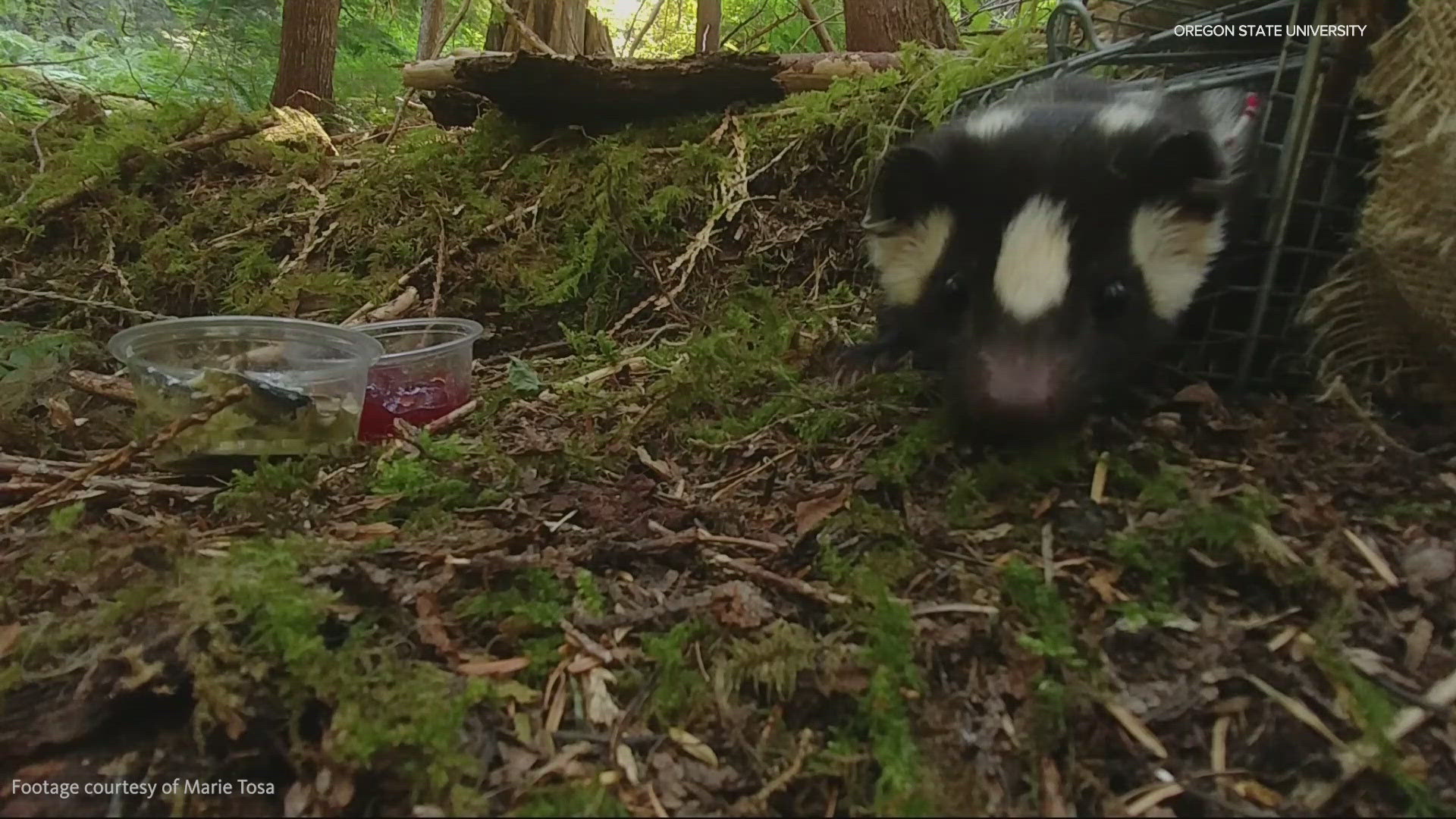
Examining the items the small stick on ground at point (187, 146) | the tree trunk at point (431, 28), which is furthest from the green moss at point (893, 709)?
the tree trunk at point (431, 28)

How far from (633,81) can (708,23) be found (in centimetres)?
400

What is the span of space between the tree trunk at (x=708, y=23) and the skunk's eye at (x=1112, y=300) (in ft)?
21.3

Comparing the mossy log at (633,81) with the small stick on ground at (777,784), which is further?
the mossy log at (633,81)

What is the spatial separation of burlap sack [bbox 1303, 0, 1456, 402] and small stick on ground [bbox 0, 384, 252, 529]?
3068 millimetres

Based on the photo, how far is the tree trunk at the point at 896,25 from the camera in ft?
19.9

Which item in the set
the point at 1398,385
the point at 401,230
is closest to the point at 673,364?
the point at 401,230

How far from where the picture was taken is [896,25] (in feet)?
19.9

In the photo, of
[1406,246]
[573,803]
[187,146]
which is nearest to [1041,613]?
[573,803]

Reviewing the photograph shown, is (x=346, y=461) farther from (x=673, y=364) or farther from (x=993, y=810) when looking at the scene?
(x=993, y=810)

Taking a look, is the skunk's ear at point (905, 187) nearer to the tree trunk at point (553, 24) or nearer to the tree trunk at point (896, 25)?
the tree trunk at point (896, 25)

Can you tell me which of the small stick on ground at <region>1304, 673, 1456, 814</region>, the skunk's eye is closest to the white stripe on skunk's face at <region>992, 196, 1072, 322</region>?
the skunk's eye

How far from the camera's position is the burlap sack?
8.30 feet

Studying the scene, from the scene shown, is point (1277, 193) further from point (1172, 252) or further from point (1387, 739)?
point (1387, 739)

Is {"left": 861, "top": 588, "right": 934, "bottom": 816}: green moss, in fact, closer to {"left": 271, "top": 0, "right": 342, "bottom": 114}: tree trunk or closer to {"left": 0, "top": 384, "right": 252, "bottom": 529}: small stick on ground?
{"left": 0, "top": 384, "right": 252, "bottom": 529}: small stick on ground
